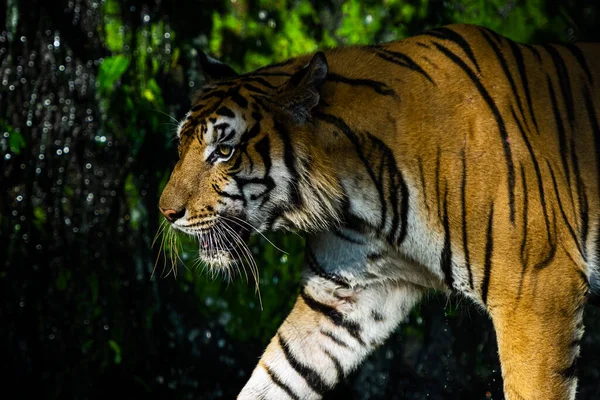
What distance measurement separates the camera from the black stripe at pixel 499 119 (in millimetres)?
2611

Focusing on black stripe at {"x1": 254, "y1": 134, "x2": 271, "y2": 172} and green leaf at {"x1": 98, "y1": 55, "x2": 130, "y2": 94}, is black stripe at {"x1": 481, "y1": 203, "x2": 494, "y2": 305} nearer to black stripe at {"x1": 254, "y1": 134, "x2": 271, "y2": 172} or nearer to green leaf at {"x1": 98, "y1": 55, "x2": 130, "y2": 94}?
black stripe at {"x1": 254, "y1": 134, "x2": 271, "y2": 172}

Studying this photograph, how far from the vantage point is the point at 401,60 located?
2895 mm

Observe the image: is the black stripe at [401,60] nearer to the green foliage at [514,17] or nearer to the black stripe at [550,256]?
the black stripe at [550,256]

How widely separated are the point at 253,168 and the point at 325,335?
65cm

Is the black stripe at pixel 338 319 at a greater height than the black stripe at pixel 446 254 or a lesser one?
lesser

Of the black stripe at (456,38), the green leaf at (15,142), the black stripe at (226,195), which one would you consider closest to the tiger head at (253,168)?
the black stripe at (226,195)

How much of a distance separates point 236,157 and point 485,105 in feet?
2.37

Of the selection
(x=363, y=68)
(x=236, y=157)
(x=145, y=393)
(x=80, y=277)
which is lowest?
(x=145, y=393)

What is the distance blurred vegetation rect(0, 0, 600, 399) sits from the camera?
4559mm

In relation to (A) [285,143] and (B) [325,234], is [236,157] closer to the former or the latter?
(A) [285,143]

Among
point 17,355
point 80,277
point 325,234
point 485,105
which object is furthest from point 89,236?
point 485,105

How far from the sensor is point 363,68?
288 centimetres

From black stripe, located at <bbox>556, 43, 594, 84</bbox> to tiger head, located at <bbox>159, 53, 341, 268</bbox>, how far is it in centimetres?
86

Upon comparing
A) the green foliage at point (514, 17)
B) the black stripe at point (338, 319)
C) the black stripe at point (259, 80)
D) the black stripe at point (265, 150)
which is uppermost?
the green foliage at point (514, 17)
